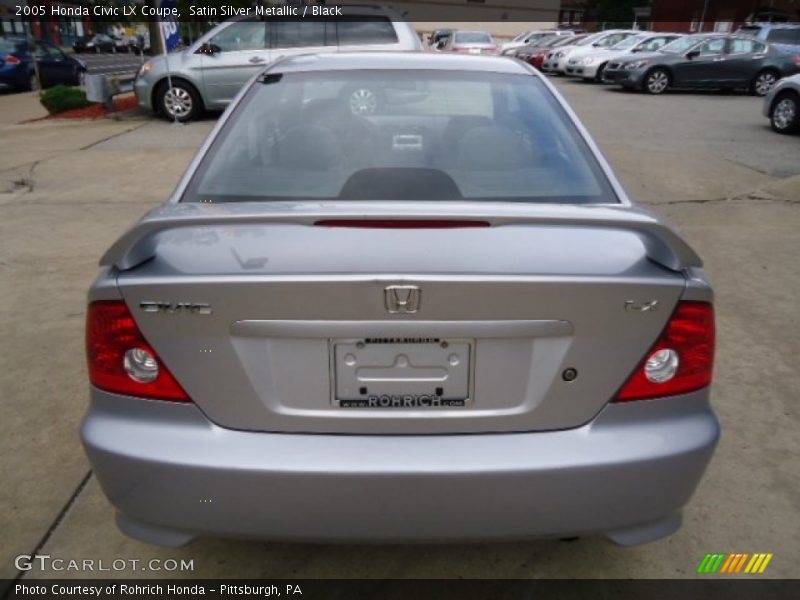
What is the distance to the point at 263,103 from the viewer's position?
275cm

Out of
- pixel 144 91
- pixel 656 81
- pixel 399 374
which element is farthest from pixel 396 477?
pixel 656 81

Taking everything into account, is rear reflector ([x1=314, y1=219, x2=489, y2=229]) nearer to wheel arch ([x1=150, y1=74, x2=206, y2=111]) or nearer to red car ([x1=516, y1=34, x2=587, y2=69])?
wheel arch ([x1=150, y1=74, x2=206, y2=111])

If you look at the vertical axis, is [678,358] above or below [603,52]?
above

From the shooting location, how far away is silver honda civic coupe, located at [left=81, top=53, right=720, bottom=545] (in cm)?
161

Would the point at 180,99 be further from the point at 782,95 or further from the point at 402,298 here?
the point at 402,298

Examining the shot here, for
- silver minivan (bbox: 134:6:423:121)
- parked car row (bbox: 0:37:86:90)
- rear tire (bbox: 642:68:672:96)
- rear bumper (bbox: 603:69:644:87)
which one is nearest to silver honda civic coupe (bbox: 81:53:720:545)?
silver minivan (bbox: 134:6:423:121)

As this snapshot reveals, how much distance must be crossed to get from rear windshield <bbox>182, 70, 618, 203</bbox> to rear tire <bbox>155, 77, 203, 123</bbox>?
999 centimetres

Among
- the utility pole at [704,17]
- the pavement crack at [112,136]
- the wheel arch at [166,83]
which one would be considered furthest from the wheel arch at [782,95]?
the utility pole at [704,17]

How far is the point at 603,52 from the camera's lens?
66.7 feet

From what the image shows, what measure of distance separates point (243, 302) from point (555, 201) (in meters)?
1.15

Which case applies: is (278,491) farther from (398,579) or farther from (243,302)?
(398,579)

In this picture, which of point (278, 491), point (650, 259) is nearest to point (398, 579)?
point (278, 491)

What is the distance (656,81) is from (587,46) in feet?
16.2

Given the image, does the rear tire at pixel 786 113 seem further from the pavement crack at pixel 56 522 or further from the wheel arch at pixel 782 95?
the pavement crack at pixel 56 522
